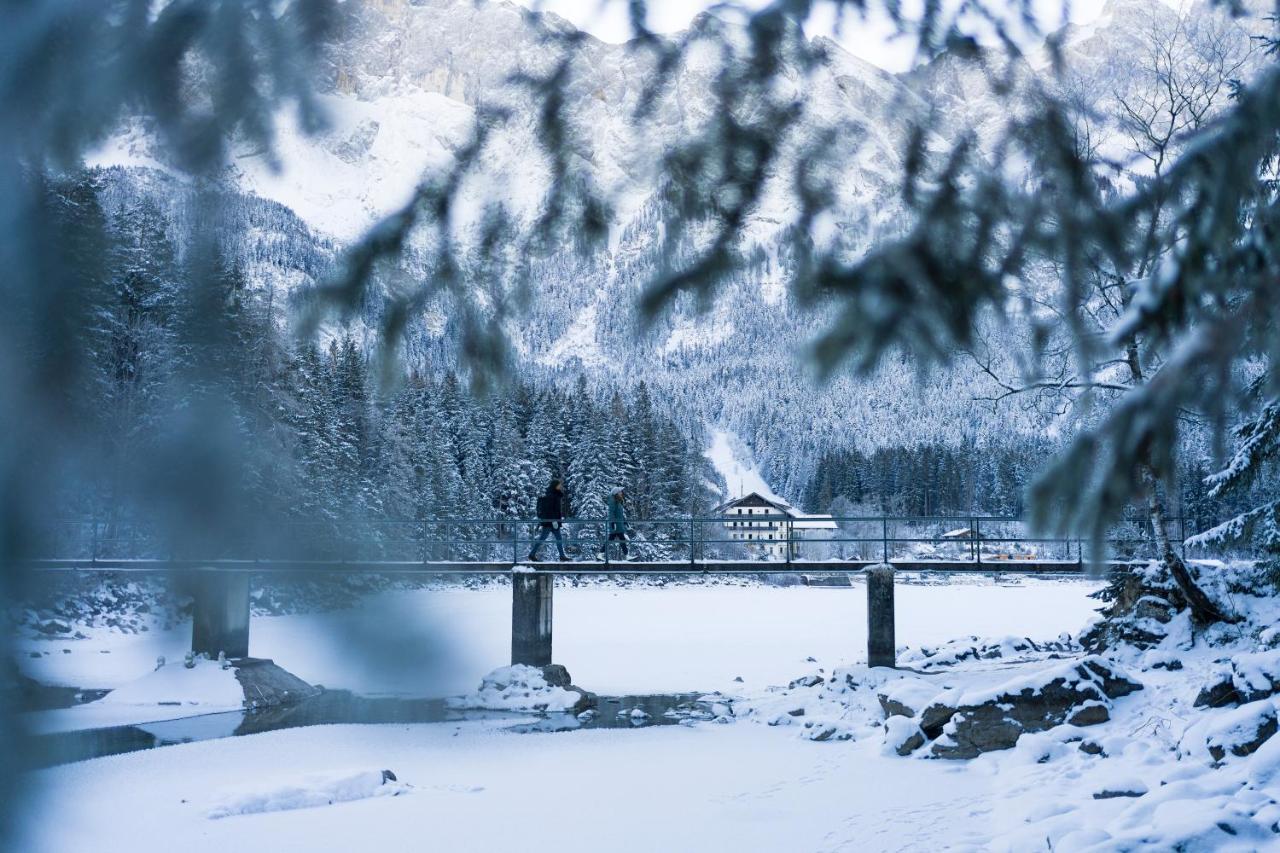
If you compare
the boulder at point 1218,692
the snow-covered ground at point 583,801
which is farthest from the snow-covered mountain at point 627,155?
the boulder at point 1218,692

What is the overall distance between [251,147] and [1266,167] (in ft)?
6.24

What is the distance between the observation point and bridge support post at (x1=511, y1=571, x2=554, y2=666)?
1736 cm

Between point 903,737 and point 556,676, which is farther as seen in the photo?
point 556,676

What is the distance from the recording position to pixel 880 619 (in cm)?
1739

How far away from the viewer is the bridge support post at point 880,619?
17172 mm

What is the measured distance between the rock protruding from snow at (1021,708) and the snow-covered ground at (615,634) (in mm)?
1358

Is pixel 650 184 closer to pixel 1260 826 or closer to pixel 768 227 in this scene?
pixel 768 227

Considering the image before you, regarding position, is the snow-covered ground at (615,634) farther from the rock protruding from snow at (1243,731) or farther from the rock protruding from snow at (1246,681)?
the rock protruding from snow at (1243,731)

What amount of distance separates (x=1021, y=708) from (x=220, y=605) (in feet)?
37.4

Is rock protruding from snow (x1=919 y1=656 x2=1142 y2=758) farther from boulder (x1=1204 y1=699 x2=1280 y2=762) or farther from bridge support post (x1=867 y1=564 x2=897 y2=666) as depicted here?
bridge support post (x1=867 y1=564 x2=897 y2=666)

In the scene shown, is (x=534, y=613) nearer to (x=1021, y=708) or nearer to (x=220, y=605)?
(x=1021, y=708)

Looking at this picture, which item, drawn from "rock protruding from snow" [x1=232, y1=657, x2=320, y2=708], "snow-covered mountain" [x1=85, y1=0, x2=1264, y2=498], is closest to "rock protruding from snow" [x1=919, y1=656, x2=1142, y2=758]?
"snow-covered mountain" [x1=85, y1=0, x2=1264, y2=498]

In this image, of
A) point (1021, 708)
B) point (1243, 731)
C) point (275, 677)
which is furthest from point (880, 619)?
point (275, 677)

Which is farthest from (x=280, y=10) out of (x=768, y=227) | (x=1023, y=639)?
(x=1023, y=639)
